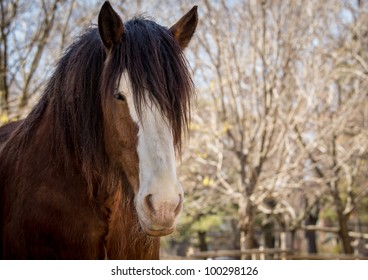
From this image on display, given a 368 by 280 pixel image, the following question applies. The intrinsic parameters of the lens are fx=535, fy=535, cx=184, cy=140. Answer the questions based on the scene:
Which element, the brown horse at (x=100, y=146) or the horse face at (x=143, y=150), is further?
the brown horse at (x=100, y=146)

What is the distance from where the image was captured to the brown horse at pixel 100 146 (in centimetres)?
262

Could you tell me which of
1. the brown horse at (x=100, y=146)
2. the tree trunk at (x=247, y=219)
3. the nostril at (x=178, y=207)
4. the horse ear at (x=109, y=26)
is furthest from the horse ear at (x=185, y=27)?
the tree trunk at (x=247, y=219)

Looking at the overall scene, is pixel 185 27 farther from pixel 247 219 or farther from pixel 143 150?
pixel 247 219

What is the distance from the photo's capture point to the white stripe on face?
7.64ft

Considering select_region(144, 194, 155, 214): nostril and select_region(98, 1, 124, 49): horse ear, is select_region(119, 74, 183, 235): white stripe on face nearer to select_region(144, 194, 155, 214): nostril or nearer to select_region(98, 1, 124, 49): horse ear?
select_region(144, 194, 155, 214): nostril

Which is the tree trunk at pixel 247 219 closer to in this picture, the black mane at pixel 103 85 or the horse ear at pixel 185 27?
the horse ear at pixel 185 27

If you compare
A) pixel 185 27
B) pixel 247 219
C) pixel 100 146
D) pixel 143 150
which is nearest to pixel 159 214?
pixel 143 150

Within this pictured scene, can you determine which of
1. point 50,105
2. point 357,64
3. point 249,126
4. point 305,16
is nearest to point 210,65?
point 249,126

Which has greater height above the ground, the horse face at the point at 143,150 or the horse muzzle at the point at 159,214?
the horse face at the point at 143,150

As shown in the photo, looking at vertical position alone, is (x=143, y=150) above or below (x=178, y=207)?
above

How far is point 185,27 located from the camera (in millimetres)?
3168

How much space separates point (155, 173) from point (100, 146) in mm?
488

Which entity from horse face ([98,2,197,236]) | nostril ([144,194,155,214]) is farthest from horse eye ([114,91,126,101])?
nostril ([144,194,155,214])

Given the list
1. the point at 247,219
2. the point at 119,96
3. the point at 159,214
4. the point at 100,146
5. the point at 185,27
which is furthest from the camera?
the point at 247,219
